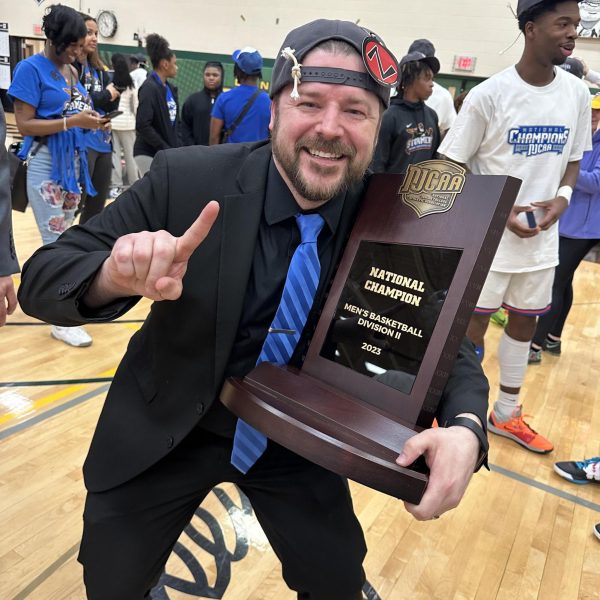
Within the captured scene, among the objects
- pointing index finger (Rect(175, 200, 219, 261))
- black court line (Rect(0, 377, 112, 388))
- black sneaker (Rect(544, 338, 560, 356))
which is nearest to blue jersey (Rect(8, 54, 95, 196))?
black court line (Rect(0, 377, 112, 388))

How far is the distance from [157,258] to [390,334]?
0.52m

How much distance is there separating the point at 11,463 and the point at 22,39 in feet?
57.5

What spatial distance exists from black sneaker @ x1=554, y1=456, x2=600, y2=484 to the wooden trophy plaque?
2053 mm

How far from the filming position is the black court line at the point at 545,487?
256 centimetres

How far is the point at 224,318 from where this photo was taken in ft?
4.06

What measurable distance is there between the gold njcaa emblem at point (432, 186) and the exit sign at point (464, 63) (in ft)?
37.8

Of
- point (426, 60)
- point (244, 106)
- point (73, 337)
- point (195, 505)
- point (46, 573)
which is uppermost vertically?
point (426, 60)

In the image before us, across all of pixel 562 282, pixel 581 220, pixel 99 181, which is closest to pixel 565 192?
pixel 581 220

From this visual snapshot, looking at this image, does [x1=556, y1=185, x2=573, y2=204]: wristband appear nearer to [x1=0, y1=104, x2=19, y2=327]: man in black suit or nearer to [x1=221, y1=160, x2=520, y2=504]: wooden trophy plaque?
[x1=221, y1=160, x2=520, y2=504]: wooden trophy plaque

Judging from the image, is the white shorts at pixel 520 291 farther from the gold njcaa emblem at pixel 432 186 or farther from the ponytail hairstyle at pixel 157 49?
the ponytail hairstyle at pixel 157 49

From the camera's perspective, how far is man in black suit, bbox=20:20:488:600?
1207mm

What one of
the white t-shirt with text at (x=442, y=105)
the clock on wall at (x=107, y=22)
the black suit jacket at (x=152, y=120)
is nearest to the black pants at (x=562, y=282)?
the white t-shirt with text at (x=442, y=105)

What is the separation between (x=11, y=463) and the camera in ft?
7.77

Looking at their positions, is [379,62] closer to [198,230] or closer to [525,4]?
[198,230]
